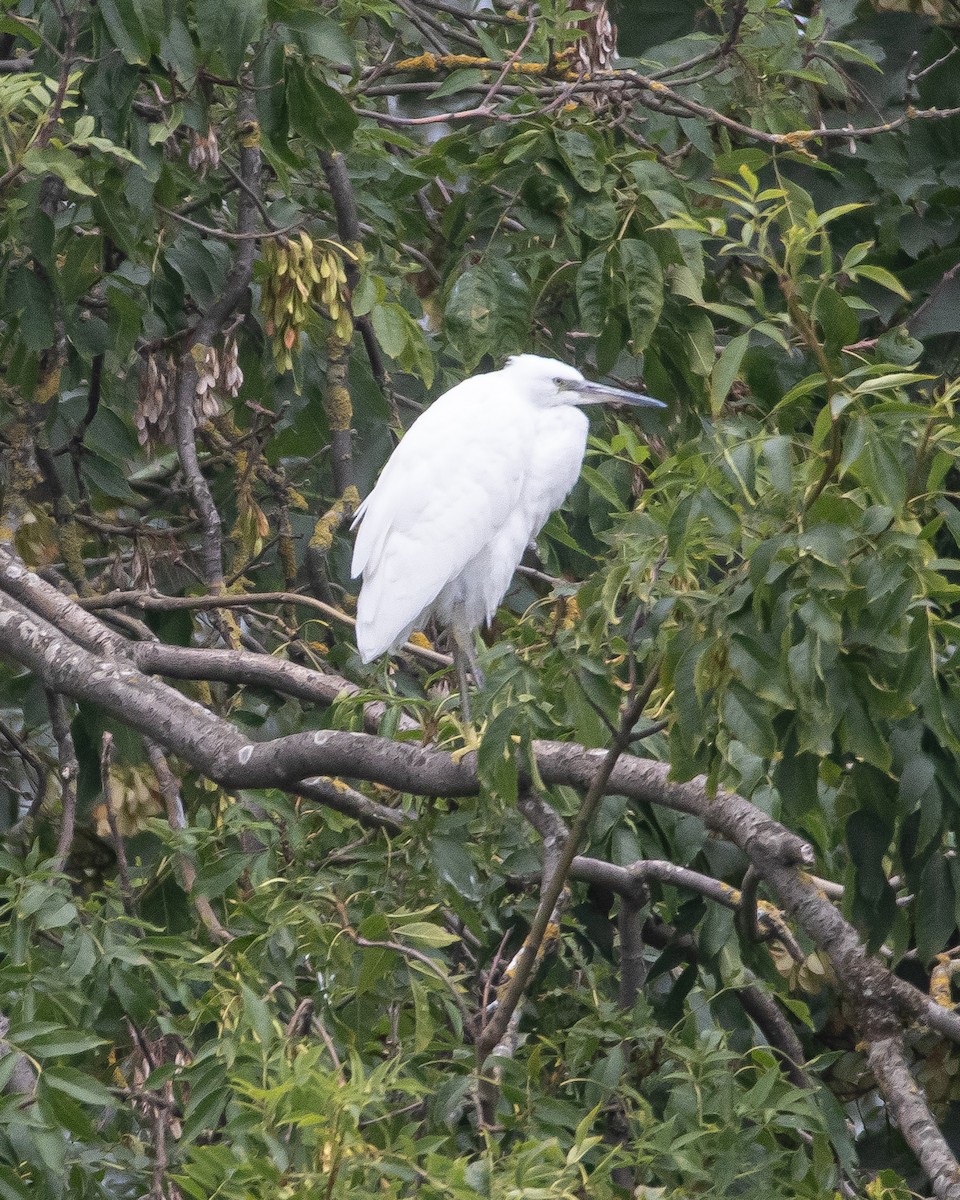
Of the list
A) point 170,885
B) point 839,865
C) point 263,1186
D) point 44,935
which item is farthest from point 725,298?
point 263,1186

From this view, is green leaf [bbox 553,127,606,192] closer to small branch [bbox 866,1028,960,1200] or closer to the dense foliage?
the dense foliage

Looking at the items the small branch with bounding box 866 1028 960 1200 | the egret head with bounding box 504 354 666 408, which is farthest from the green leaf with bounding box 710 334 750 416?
the egret head with bounding box 504 354 666 408

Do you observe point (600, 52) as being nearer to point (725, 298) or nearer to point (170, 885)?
point (725, 298)

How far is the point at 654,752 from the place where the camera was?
95.7 inches

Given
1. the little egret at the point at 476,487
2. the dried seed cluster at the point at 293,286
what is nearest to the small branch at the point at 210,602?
the little egret at the point at 476,487

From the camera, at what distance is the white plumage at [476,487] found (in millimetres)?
3283

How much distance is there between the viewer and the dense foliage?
1554mm

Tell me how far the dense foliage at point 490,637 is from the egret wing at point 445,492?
124 millimetres

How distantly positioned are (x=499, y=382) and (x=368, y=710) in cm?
109

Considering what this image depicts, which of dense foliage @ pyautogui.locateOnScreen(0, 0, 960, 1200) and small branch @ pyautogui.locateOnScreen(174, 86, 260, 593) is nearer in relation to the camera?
dense foliage @ pyautogui.locateOnScreen(0, 0, 960, 1200)

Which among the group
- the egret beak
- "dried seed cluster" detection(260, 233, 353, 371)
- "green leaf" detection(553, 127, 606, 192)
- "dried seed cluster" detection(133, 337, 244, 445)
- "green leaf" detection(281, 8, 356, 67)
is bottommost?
the egret beak

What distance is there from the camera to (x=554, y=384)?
3416mm

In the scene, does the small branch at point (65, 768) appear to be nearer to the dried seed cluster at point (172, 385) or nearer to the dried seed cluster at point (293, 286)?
the dried seed cluster at point (172, 385)

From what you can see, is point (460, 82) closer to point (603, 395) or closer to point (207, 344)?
point (207, 344)
